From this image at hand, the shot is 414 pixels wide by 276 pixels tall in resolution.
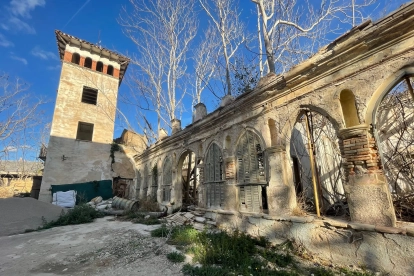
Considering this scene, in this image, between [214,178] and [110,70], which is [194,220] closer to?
[214,178]

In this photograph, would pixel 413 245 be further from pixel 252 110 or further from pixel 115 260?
pixel 115 260

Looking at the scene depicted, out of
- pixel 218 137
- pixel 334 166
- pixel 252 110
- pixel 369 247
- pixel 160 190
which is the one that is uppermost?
pixel 252 110

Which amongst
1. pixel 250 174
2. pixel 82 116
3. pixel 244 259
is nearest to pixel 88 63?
pixel 82 116

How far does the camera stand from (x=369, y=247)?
3.47 metres

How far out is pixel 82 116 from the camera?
55.9 ft

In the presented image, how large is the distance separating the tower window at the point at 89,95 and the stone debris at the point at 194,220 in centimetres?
1474

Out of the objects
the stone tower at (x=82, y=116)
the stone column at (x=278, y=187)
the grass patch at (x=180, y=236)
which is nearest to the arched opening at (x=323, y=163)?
the stone column at (x=278, y=187)

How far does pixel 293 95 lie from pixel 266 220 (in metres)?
3.27

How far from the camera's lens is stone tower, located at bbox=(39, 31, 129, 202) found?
1520cm

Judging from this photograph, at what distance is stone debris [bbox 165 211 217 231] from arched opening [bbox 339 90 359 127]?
198 inches

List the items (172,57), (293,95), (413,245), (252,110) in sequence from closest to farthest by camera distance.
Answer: (413,245), (293,95), (252,110), (172,57)

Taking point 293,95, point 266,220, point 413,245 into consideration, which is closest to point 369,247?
point 413,245

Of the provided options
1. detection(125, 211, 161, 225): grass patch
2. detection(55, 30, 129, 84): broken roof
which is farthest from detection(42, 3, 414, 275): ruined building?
detection(55, 30, 129, 84): broken roof

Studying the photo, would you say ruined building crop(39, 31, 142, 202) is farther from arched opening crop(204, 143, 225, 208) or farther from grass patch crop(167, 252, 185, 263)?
grass patch crop(167, 252, 185, 263)
